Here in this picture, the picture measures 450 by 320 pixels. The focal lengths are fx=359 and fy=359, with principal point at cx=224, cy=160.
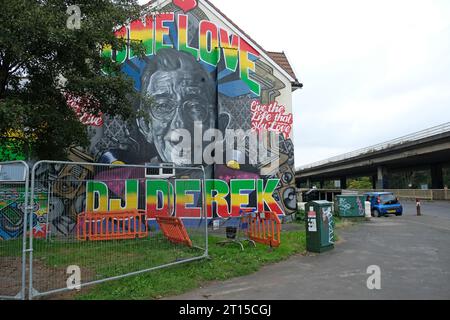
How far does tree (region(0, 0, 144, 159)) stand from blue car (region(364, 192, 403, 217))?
17272 mm

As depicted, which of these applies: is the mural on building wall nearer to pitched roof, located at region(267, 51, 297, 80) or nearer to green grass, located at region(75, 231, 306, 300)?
pitched roof, located at region(267, 51, 297, 80)

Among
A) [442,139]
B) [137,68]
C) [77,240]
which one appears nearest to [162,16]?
[137,68]

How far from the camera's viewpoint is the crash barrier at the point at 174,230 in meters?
9.45

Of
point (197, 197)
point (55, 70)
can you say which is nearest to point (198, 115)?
point (197, 197)

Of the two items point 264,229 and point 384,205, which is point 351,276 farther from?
point 384,205

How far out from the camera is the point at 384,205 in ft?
74.0

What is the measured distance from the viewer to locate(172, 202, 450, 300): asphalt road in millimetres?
6305

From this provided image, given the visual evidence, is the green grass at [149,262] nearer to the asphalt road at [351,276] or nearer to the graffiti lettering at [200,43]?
the asphalt road at [351,276]

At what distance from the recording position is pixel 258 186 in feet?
55.2

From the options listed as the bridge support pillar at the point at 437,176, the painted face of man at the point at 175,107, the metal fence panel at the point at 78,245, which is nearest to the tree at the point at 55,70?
the metal fence panel at the point at 78,245

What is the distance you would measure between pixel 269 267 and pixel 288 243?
258 cm

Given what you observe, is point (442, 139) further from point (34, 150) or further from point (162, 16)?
point (34, 150)

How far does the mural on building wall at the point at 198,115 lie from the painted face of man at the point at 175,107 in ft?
0.15

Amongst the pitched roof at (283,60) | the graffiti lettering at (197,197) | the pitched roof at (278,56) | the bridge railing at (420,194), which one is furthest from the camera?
the bridge railing at (420,194)
